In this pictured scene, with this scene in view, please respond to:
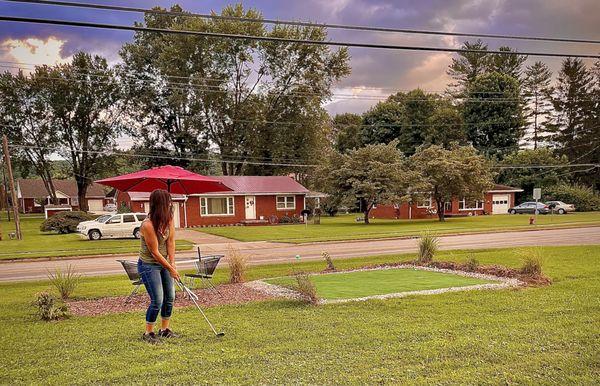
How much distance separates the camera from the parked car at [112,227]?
2743 centimetres

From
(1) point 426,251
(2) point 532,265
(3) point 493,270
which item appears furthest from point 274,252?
(2) point 532,265

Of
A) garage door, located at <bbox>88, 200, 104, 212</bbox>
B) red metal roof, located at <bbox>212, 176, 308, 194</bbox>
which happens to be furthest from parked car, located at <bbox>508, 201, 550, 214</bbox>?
garage door, located at <bbox>88, 200, 104, 212</bbox>

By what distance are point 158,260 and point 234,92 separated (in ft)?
143

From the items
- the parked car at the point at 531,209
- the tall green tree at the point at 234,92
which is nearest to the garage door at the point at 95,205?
the tall green tree at the point at 234,92

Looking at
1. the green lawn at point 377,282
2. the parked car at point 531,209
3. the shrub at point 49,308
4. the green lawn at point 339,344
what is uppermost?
the shrub at point 49,308

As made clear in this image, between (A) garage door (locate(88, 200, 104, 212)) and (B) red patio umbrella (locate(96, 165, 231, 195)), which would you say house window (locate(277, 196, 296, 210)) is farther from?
(A) garage door (locate(88, 200, 104, 212))

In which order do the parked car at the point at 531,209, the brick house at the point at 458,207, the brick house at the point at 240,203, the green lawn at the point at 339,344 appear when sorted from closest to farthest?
the green lawn at the point at 339,344 < the brick house at the point at 240,203 < the brick house at the point at 458,207 < the parked car at the point at 531,209

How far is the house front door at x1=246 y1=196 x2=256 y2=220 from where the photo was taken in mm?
40606

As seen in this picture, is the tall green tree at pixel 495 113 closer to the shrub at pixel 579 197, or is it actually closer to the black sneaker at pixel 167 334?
the shrub at pixel 579 197

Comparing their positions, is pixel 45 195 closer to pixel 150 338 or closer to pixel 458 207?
pixel 458 207

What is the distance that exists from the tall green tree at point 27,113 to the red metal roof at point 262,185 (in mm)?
23741

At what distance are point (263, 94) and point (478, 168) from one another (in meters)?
22.7

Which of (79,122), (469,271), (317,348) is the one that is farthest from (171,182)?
(79,122)

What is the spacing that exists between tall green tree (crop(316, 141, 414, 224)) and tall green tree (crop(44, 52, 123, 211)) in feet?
88.1
